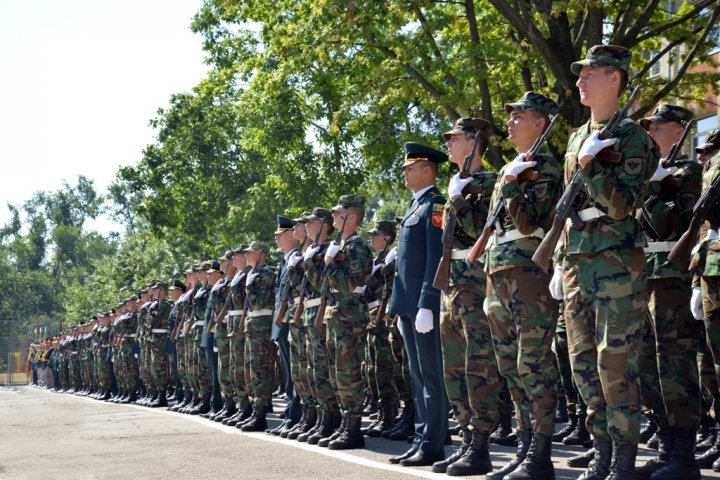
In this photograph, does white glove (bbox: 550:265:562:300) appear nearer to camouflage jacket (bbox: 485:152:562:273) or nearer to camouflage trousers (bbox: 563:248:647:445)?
camouflage trousers (bbox: 563:248:647:445)

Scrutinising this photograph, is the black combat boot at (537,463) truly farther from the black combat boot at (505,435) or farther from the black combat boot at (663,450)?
the black combat boot at (505,435)

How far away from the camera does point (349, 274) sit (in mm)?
9430

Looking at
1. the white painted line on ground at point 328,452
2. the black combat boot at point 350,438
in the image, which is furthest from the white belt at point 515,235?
the black combat boot at point 350,438

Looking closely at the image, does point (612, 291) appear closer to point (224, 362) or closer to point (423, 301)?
point (423, 301)

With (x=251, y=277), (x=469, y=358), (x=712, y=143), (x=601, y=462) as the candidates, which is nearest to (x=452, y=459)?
(x=469, y=358)

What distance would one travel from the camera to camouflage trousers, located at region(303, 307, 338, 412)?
32.3 ft

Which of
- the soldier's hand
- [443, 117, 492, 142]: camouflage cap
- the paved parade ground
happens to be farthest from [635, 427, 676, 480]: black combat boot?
[443, 117, 492, 142]: camouflage cap

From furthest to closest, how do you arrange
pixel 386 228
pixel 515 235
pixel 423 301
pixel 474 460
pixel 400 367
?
pixel 386 228 → pixel 400 367 → pixel 423 301 → pixel 474 460 → pixel 515 235

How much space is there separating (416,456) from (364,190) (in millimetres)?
19839

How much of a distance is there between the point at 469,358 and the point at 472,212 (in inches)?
38.5

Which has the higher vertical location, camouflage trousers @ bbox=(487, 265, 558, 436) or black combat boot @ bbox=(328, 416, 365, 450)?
camouflage trousers @ bbox=(487, 265, 558, 436)

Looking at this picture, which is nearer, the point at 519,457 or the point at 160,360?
the point at 519,457

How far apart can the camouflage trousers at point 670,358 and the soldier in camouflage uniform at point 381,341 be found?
390cm

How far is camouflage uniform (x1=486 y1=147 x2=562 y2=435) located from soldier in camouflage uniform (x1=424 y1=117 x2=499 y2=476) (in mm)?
408
